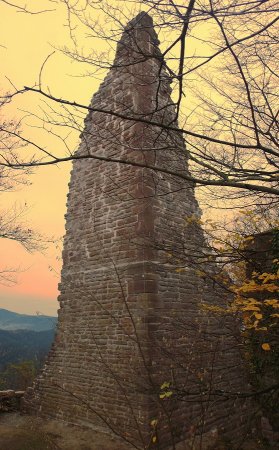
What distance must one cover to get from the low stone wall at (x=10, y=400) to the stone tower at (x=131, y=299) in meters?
0.75

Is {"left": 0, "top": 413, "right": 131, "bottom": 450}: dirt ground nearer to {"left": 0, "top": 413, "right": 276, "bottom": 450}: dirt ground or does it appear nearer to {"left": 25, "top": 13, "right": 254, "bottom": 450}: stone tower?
{"left": 0, "top": 413, "right": 276, "bottom": 450}: dirt ground

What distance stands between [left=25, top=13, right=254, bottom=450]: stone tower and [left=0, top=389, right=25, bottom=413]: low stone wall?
75 centimetres

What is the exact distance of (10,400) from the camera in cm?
897

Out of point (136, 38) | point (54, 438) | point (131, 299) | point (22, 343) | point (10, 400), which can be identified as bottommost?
point (22, 343)

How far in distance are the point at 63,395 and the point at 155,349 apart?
111 inches

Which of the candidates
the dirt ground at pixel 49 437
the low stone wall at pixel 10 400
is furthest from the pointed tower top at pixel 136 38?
the low stone wall at pixel 10 400

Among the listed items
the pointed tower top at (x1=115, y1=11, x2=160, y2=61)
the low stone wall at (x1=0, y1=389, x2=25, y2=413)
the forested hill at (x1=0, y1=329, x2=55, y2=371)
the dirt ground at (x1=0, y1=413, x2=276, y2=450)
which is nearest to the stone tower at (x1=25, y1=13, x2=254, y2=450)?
the dirt ground at (x1=0, y1=413, x2=276, y2=450)

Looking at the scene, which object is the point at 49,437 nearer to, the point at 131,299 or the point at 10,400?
the point at 10,400

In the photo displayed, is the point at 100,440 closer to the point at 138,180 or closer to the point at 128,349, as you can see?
the point at 128,349

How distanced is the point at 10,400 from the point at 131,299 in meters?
4.95

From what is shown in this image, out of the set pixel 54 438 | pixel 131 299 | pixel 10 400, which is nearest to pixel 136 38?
pixel 131 299

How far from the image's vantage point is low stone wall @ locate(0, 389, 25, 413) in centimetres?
886

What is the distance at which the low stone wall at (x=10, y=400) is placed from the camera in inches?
349

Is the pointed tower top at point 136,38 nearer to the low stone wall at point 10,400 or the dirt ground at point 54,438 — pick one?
the dirt ground at point 54,438
